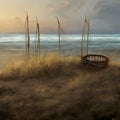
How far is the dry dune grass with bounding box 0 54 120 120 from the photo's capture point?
17.9 feet

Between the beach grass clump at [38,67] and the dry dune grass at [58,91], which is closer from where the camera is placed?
the dry dune grass at [58,91]

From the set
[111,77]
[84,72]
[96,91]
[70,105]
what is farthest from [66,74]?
[70,105]

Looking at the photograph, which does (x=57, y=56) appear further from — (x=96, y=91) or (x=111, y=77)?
(x=96, y=91)

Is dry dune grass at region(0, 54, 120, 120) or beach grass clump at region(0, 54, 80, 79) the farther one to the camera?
beach grass clump at region(0, 54, 80, 79)

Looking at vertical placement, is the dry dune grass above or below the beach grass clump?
below

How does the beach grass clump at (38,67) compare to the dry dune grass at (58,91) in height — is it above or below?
above

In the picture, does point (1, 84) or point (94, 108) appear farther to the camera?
point (1, 84)

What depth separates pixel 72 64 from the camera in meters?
8.33

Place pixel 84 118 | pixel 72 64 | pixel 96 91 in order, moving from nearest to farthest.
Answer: pixel 84 118 → pixel 96 91 → pixel 72 64

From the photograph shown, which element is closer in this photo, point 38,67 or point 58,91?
point 58,91

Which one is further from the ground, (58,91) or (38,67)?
(38,67)

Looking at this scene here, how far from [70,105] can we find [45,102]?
435 mm

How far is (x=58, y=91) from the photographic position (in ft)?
21.6

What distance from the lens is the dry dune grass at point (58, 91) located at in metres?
5.45
